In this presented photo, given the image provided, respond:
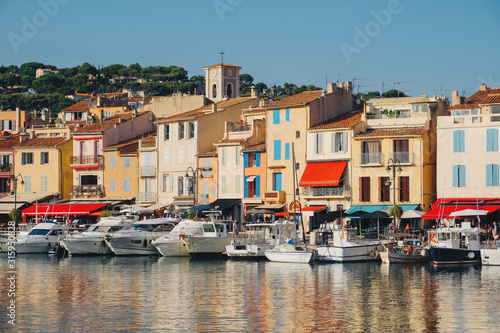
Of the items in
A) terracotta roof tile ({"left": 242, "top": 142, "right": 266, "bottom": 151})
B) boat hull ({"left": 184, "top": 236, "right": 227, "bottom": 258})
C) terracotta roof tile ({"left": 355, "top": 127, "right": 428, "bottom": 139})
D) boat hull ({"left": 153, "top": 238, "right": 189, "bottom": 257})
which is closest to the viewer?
boat hull ({"left": 184, "top": 236, "right": 227, "bottom": 258})

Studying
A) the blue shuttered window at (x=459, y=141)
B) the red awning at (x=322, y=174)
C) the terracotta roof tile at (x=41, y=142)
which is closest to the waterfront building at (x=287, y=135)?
the red awning at (x=322, y=174)

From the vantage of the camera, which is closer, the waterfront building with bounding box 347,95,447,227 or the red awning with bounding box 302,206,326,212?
the waterfront building with bounding box 347,95,447,227

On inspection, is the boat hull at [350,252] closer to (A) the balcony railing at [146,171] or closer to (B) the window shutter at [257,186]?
(B) the window shutter at [257,186]

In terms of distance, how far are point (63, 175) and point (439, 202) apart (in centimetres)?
3828

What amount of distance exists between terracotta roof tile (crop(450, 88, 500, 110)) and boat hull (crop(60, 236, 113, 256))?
28685mm

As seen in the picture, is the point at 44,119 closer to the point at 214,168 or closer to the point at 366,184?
the point at 214,168

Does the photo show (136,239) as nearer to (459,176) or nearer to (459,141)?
(459,176)

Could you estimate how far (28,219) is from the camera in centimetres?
8419

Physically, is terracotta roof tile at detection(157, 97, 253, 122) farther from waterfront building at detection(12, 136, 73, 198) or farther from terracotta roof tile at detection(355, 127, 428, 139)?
terracotta roof tile at detection(355, 127, 428, 139)

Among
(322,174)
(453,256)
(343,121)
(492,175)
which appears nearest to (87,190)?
(322,174)

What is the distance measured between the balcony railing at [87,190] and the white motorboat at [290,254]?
28912 millimetres

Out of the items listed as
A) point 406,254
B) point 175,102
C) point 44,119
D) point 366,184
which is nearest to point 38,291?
point 406,254

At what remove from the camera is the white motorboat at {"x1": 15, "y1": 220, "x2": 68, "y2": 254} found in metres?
71.1

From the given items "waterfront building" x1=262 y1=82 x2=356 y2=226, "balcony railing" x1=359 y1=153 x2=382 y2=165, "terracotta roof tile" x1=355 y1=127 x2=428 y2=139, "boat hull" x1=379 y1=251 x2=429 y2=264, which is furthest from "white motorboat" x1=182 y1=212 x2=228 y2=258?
"terracotta roof tile" x1=355 y1=127 x2=428 y2=139
